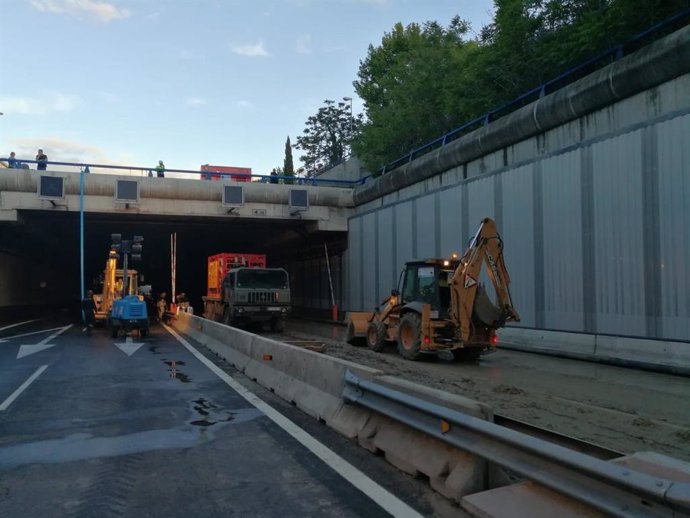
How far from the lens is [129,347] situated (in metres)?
17.5

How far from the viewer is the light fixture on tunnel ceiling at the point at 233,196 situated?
27188 millimetres

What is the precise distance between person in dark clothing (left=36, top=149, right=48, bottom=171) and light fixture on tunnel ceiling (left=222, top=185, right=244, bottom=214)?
304 inches

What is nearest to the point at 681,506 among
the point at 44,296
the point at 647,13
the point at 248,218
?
the point at 647,13

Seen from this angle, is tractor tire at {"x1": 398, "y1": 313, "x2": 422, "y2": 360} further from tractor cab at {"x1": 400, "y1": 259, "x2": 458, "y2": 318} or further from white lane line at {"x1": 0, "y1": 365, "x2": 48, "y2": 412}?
white lane line at {"x1": 0, "y1": 365, "x2": 48, "y2": 412}

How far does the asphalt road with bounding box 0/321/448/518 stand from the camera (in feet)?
15.2

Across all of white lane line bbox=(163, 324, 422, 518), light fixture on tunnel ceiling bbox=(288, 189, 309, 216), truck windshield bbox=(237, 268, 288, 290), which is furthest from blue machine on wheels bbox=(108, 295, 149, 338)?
white lane line bbox=(163, 324, 422, 518)

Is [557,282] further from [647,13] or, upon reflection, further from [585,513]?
[585,513]

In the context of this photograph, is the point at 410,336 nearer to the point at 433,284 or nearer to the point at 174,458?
the point at 433,284

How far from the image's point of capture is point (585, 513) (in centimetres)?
333

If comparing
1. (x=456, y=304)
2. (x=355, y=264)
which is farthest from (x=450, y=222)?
(x=355, y=264)

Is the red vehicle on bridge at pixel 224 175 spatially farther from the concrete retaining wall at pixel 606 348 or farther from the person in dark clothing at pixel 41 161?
the concrete retaining wall at pixel 606 348

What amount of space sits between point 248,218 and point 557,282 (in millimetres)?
17356

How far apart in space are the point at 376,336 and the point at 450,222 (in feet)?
19.6

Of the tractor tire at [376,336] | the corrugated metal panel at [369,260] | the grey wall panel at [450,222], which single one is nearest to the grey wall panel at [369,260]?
the corrugated metal panel at [369,260]
